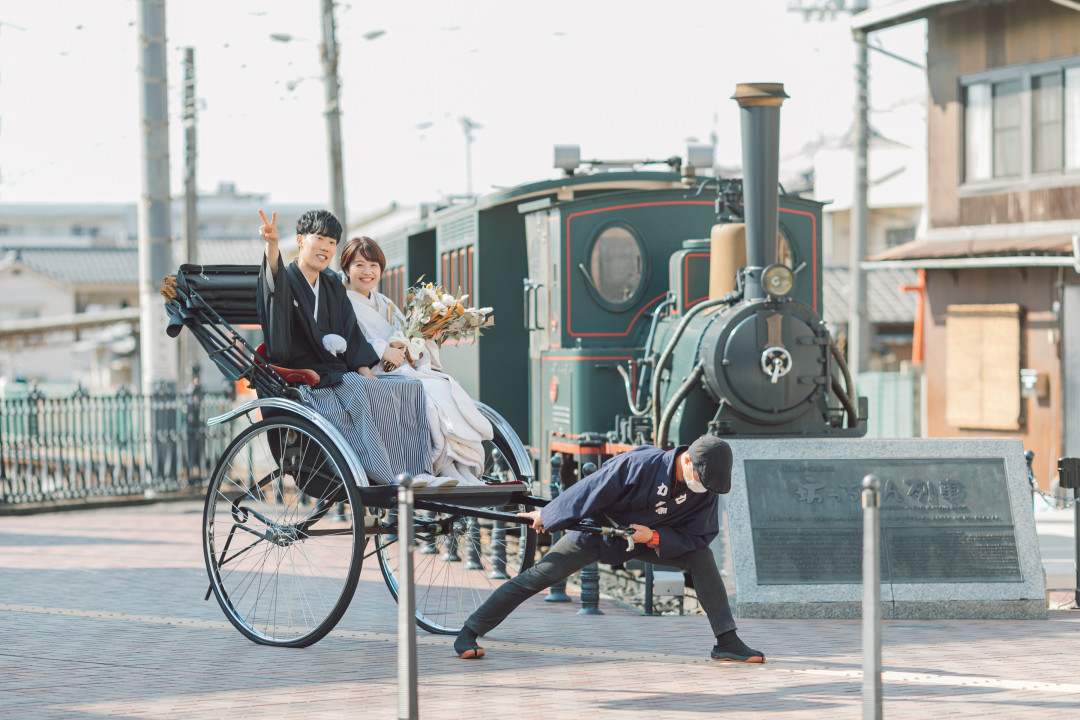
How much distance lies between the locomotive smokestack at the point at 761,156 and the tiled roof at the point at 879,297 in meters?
27.4

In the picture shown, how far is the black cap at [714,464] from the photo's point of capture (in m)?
6.04

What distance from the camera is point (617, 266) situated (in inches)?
A: 435

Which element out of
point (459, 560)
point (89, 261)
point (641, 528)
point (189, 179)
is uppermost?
point (89, 261)

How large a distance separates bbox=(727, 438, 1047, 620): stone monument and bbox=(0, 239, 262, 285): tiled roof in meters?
50.6

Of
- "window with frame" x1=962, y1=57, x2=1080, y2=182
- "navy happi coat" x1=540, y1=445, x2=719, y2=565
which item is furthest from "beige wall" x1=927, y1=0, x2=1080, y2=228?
"navy happi coat" x1=540, y1=445, x2=719, y2=565

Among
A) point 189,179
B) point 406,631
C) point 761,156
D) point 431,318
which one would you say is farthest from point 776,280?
point 189,179

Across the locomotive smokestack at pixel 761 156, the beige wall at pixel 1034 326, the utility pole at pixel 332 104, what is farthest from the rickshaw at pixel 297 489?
the beige wall at pixel 1034 326

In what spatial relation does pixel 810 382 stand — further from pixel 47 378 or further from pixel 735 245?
pixel 47 378

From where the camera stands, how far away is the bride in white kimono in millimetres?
6898

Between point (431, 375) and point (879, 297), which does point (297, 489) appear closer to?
point (431, 375)

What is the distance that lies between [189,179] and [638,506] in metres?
17.5

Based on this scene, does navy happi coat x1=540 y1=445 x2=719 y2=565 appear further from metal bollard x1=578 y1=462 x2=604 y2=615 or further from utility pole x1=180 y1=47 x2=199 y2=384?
utility pole x1=180 y1=47 x2=199 y2=384

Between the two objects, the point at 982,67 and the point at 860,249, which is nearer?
the point at 982,67

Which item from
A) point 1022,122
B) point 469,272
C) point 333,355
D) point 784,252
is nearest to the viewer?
point 333,355
